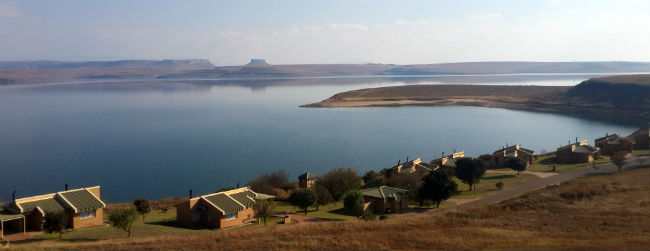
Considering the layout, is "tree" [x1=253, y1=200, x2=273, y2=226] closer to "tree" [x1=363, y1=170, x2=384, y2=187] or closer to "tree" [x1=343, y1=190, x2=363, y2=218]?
"tree" [x1=343, y1=190, x2=363, y2=218]

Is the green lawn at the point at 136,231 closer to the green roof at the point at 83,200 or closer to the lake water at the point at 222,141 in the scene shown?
the green roof at the point at 83,200

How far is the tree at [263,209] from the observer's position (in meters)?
16.3

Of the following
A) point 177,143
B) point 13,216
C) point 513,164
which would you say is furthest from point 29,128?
point 513,164

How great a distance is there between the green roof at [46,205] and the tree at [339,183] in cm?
1007

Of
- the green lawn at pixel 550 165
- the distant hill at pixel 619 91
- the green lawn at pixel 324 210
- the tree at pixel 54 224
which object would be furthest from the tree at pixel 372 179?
the distant hill at pixel 619 91

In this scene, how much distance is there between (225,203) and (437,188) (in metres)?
8.00

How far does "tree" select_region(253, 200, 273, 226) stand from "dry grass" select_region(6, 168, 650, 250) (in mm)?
4140

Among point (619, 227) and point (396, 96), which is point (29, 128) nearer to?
point (619, 227)

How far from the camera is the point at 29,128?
50.6m

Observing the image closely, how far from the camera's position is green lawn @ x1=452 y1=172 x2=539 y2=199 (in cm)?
2120

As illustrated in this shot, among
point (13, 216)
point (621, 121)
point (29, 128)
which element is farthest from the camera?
point (621, 121)

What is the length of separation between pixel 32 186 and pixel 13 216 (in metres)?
14.6

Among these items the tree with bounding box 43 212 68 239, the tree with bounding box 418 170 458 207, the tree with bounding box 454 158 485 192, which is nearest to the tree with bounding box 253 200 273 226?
the tree with bounding box 43 212 68 239

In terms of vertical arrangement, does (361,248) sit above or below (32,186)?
above
